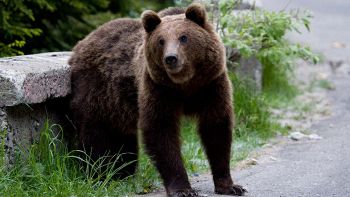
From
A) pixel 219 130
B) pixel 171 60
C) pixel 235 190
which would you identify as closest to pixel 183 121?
pixel 219 130

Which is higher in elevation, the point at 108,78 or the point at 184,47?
the point at 184,47

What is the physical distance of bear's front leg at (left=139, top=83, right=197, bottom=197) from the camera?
5547 millimetres

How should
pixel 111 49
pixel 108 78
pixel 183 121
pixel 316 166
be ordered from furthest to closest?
1. pixel 316 166
2. pixel 111 49
3. pixel 108 78
4. pixel 183 121

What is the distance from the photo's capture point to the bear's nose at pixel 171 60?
532cm

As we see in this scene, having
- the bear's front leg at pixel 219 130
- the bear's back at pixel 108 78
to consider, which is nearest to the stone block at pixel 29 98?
the bear's back at pixel 108 78

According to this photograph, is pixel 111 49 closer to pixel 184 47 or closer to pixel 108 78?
pixel 108 78

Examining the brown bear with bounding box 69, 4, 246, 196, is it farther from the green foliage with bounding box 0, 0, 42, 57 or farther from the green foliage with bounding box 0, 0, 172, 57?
the green foliage with bounding box 0, 0, 172, 57

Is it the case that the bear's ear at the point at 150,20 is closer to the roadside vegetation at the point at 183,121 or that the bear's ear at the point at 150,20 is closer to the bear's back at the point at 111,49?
the bear's back at the point at 111,49

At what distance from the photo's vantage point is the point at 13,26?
740 centimetres

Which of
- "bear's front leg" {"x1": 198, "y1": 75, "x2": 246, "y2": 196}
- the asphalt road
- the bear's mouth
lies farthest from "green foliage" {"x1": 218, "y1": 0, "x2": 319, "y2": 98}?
the bear's mouth

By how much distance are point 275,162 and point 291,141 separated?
1.16m

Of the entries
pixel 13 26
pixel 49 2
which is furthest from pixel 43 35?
pixel 13 26

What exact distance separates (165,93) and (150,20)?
1.92 ft

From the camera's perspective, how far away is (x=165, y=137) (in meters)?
5.59
